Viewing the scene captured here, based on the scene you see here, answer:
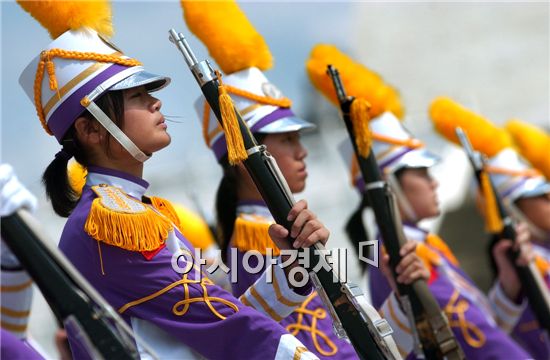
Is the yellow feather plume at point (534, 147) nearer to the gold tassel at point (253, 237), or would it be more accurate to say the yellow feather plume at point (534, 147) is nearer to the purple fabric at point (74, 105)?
the gold tassel at point (253, 237)

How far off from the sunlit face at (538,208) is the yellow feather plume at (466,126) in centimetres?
44

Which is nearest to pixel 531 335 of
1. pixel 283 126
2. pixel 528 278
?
pixel 528 278

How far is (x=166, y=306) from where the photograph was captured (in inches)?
138

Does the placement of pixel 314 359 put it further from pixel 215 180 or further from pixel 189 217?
pixel 215 180

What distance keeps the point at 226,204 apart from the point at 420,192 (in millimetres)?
1591

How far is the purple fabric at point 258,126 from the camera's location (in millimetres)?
4719

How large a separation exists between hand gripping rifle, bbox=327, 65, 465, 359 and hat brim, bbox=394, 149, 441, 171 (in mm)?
1115

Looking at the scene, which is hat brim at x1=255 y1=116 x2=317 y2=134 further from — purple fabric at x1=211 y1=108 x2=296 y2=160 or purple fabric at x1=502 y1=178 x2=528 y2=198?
purple fabric at x1=502 y1=178 x2=528 y2=198

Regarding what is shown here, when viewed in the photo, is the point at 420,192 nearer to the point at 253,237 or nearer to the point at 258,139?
the point at 258,139

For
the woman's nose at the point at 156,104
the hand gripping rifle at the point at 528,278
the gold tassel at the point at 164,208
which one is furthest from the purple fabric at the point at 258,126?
the hand gripping rifle at the point at 528,278

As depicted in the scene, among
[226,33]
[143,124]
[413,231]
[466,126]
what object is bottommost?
[413,231]

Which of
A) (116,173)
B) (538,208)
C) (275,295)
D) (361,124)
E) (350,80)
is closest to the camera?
(116,173)

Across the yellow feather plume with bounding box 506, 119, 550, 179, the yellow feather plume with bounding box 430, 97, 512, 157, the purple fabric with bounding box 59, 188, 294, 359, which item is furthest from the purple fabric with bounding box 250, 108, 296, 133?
the yellow feather plume with bounding box 506, 119, 550, 179

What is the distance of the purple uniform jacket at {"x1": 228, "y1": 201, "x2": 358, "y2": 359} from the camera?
4418 millimetres
